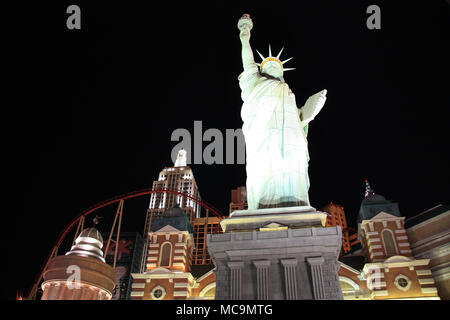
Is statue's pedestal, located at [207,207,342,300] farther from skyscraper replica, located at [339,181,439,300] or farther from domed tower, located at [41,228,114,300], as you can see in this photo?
skyscraper replica, located at [339,181,439,300]

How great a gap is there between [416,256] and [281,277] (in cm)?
1489

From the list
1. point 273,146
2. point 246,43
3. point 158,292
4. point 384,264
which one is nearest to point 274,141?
point 273,146

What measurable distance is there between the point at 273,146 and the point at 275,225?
2.81 m

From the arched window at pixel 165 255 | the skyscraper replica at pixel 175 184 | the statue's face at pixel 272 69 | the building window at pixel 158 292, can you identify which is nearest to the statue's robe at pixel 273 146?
the statue's face at pixel 272 69

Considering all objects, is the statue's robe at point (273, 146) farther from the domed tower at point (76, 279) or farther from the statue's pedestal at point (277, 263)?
the domed tower at point (76, 279)

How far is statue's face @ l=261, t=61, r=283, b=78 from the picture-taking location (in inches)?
488

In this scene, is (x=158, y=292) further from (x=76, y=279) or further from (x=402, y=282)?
(x=402, y=282)

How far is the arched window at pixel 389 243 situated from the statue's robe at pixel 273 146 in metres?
11.2

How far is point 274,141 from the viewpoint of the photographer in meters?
10.4

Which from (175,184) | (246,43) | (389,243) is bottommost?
(389,243)

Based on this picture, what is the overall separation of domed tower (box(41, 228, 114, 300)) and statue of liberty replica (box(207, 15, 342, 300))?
12.1ft

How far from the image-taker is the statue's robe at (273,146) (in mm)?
9797
